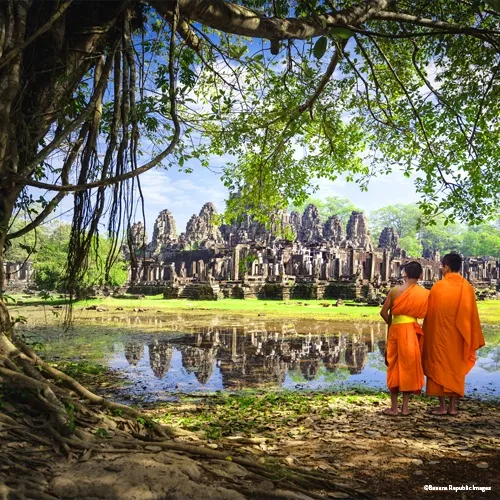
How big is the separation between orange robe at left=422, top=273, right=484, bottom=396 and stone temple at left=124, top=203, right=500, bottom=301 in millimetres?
4021

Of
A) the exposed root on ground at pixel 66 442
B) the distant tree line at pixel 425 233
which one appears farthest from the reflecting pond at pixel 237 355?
the distant tree line at pixel 425 233

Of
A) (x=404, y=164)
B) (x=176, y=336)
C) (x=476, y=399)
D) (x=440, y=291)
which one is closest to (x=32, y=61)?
(x=440, y=291)

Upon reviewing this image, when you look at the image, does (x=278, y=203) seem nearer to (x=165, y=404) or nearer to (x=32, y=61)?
(x=165, y=404)

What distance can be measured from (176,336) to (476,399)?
7373 millimetres

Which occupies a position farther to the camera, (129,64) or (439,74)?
(439,74)

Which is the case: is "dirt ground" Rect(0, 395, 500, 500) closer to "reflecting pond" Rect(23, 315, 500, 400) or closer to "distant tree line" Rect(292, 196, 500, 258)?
"reflecting pond" Rect(23, 315, 500, 400)

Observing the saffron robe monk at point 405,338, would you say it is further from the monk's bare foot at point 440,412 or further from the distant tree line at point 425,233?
the distant tree line at point 425,233

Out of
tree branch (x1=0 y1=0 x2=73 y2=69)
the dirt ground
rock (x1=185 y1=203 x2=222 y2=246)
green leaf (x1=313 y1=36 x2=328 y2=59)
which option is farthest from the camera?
rock (x1=185 y1=203 x2=222 y2=246)

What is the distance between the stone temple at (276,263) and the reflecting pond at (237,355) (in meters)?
1.88

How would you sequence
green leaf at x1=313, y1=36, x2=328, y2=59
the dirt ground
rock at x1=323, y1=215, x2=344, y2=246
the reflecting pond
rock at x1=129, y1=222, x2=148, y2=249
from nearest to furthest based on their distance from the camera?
green leaf at x1=313, y1=36, x2=328, y2=59, the dirt ground, rock at x1=129, y1=222, x2=148, y2=249, the reflecting pond, rock at x1=323, y1=215, x2=344, y2=246

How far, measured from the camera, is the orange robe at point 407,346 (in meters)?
4.78

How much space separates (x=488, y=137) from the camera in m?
7.74

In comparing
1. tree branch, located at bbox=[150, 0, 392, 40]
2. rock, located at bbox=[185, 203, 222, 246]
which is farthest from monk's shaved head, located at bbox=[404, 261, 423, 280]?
rock, located at bbox=[185, 203, 222, 246]

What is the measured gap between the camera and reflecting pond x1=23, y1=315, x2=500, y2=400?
673cm
